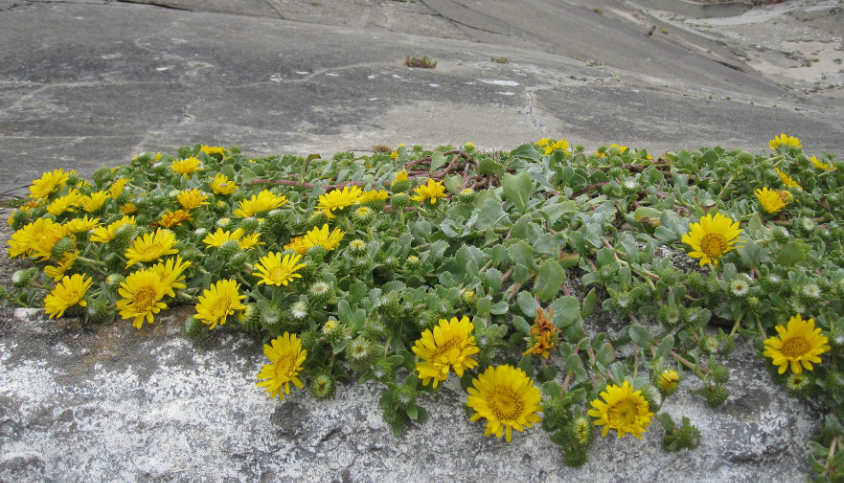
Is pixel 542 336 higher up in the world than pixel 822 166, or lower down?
lower down

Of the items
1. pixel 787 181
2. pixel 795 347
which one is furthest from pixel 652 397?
pixel 787 181

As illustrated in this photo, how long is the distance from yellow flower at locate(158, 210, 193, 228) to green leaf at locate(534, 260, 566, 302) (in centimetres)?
128

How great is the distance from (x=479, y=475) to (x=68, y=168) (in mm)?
3697

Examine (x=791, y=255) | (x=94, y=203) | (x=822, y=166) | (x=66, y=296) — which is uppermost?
(x=822, y=166)

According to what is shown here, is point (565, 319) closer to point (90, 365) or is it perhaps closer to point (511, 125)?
point (90, 365)

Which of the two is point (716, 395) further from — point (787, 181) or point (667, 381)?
point (787, 181)

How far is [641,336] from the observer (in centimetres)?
151

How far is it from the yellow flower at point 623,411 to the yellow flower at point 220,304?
3.17 feet

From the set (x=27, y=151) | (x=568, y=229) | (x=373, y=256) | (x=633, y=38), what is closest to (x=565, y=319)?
(x=568, y=229)

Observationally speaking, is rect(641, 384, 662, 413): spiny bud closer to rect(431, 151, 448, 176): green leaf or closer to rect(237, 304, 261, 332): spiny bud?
rect(237, 304, 261, 332): spiny bud

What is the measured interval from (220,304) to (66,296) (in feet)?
1.80

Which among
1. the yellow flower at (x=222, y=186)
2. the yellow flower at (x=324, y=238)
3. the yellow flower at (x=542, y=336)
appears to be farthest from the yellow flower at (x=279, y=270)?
the yellow flower at (x=222, y=186)

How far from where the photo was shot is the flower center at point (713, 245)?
1.57 meters

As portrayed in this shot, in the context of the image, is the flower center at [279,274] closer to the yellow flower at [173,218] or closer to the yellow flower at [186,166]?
the yellow flower at [173,218]
